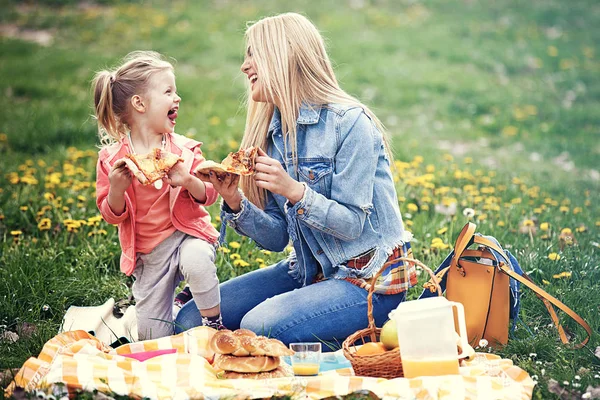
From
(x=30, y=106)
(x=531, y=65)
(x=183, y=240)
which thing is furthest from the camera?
(x=531, y=65)

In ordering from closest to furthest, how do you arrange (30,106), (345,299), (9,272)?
(345,299), (9,272), (30,106)

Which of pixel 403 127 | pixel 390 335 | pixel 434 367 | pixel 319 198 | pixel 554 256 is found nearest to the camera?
pixel 434 367

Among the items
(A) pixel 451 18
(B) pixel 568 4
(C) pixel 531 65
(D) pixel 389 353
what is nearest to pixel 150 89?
(D) pixel 389 353

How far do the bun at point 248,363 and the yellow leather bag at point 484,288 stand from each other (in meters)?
0.80

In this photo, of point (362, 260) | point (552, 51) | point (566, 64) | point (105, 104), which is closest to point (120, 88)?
point (105, 104)

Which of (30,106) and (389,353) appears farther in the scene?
(30,106)

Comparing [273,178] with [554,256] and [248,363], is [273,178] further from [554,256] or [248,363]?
[554,256]

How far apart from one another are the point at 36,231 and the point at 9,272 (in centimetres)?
72

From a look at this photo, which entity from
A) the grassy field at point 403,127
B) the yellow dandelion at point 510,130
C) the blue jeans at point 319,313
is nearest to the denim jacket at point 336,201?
A: the blue jeans at point 319,313

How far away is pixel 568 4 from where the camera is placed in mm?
12609

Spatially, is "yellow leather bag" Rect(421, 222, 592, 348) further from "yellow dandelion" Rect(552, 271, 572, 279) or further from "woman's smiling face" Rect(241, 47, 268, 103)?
"woman's smiling face" Rect(241, 47, 268, 103)

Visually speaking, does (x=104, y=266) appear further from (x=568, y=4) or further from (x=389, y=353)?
(x=568, y=4)

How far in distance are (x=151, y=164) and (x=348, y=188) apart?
31.8 inches

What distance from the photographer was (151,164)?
3.08 meters
